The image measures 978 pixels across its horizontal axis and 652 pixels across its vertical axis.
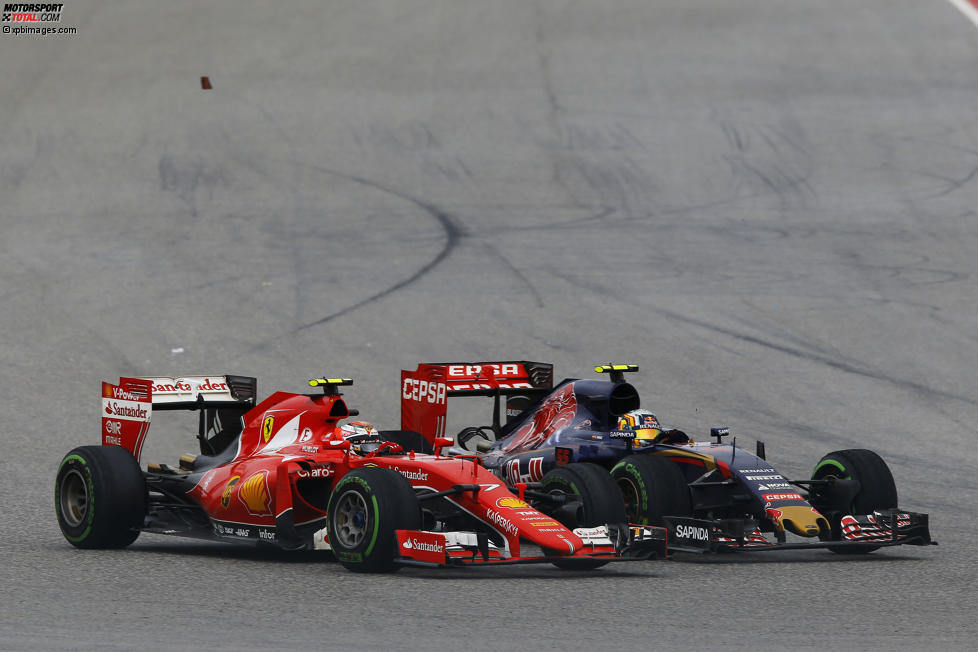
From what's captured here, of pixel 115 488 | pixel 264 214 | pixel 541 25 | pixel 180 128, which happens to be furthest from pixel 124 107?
pixel 115 488

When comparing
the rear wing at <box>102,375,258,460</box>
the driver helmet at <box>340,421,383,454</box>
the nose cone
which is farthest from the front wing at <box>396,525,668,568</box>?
the rear wing at <box>102,375,258,460</box>

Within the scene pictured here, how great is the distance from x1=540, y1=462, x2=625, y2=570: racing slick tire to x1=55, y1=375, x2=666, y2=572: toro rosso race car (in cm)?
1

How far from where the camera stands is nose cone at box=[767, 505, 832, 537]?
1308cm

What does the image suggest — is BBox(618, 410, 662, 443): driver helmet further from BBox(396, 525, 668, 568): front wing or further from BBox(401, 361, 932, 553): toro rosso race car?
BBox(396, 525, 668, 568): front wing

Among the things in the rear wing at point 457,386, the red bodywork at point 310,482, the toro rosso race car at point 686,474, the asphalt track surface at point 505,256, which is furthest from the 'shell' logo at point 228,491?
the rear wing at point 457,386

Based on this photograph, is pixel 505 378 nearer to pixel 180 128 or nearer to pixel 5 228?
pixel 5 228

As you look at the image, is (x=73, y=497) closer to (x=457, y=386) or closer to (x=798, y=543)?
(x=457, y=386)

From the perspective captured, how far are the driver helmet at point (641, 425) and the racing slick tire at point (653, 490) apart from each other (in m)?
1.04

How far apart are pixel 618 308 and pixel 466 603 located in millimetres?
17281

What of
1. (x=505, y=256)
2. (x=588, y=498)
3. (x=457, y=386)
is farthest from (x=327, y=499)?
(x=505, y=256)

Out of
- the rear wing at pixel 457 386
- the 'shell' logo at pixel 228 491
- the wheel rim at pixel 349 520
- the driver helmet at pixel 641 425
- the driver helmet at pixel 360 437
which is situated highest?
the rear wing at pixel 457 386

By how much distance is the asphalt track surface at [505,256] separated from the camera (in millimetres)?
10547

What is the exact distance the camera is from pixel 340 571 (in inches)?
464

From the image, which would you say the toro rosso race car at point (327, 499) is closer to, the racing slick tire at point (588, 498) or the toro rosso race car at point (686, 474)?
the racing slick tire at point (588, 498)
